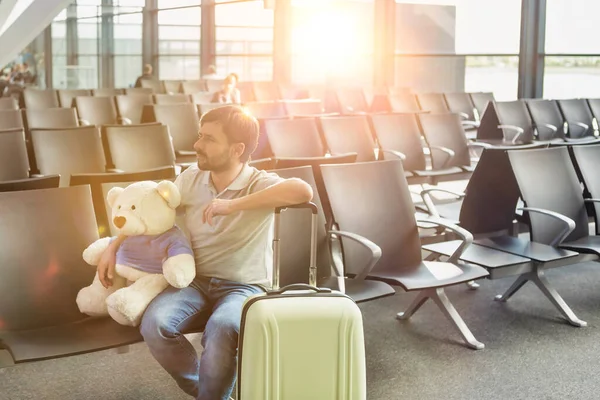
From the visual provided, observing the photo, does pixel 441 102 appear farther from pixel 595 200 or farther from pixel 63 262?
pixel 63 262

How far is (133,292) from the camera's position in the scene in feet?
9.16

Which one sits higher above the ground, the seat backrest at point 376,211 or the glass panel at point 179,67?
the glass panel at point 179,67

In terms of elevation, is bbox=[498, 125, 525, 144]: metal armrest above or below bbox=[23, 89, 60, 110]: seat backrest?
below

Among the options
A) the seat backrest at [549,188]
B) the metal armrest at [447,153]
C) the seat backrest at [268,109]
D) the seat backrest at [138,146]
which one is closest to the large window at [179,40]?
the seat backrest at [268,109]

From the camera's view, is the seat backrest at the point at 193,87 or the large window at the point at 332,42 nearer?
the seat backrest at the point at 193,87

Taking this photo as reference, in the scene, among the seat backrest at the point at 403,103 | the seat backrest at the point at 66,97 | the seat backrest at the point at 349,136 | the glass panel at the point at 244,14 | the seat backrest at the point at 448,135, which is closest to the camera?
the seat backrest at the point at 349,136

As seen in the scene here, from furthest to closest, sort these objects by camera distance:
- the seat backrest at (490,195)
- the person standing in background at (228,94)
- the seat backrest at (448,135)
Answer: the person standing in background at (228,94), the seat backrest at (448,135), the seat backrest at (490,195)

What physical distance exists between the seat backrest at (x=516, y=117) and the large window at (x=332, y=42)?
17.6 feet

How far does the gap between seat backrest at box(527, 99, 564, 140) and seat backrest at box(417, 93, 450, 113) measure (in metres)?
1.35

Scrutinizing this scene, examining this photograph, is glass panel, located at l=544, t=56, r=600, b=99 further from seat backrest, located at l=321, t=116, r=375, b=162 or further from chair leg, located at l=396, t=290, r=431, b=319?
chair leg, located at l=396, t=290, r=431, b=319

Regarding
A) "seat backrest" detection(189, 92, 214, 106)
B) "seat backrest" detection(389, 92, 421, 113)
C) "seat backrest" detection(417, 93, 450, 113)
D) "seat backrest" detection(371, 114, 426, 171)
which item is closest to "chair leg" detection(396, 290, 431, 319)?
"seat backrest" detection(371, 114, 426, 171)

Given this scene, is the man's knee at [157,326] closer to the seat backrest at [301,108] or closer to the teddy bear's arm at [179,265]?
the teddy bear's arm at [179,265]

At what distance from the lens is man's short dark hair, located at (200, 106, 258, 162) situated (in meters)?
2.91

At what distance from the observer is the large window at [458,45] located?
1202 cm
